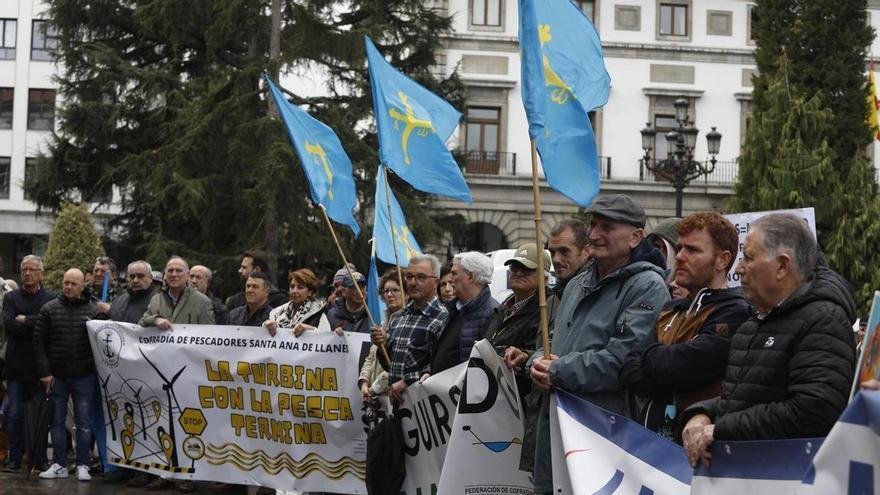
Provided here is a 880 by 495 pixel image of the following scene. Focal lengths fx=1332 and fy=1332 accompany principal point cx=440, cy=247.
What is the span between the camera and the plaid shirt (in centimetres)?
804

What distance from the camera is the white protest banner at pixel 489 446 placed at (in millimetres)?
6777

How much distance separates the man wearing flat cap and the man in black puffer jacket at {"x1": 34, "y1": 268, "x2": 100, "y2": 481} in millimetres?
6148

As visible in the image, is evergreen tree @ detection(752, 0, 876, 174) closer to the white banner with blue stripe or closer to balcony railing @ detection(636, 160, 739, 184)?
balcony railing @ detection(636, 160, 739, 184)

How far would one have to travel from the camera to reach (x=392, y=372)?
8.18 metres

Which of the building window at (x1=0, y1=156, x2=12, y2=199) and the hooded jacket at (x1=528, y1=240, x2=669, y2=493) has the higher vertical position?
the building window at (x1=0, y1=156, x2=12, y2=199)

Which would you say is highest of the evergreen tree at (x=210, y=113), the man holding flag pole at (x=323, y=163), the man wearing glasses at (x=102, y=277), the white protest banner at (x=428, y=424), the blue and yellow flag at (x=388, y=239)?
the evergreen tree at (x=210, y=113)

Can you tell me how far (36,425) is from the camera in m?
11.5

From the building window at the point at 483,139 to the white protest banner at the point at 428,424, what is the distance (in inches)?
1413

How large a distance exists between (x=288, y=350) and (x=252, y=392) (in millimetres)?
524

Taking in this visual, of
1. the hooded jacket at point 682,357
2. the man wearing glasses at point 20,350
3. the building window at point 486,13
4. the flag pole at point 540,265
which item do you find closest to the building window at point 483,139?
the building window at point 486,13

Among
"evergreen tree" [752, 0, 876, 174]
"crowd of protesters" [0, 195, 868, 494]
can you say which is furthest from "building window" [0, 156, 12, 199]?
"crowd of protesters" [0, 195, 868, 494]

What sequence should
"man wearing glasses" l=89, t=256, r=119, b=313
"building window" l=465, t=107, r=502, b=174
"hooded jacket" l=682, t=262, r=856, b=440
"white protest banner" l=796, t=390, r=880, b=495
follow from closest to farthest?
"white protest banner" l=796, t=390, r=880, b=495
"hooded jacket" l=682, t=262, r=856, b=440
"man wearing glasses" l=89, t=256, r=119, b=313
"building window" l=465, t=107, r=502, b=174

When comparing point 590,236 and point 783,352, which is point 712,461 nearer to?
point 783,352

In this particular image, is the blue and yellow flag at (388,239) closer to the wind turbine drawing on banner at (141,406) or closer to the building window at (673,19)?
the wind turbine drawing on banner at (141,406)
